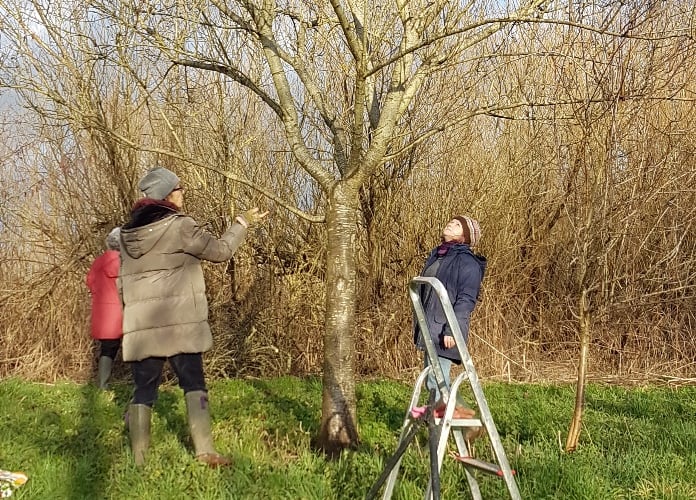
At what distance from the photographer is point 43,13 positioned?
5859mm

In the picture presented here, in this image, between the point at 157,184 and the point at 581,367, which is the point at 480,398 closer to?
the point at 581,367

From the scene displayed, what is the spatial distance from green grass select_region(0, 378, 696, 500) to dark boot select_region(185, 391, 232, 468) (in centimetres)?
11

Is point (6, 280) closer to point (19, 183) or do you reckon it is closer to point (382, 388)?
point (19, 183)

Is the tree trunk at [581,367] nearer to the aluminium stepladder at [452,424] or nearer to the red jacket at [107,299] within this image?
the aluminium stepladder at [452,424]

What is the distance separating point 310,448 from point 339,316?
920 millimetres

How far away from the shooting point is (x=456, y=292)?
477 centimetres

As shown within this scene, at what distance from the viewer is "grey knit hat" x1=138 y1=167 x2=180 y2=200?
4266 mm

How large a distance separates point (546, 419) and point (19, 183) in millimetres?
6567

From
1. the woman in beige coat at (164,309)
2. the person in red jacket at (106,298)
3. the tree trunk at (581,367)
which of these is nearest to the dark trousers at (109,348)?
the person in red jacket at (106,298)

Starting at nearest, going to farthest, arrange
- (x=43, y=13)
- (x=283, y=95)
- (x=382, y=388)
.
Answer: (x=283, y=95), (x=43, y=13), (x=382, y=388)

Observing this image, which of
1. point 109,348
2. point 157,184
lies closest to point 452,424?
point 157,184

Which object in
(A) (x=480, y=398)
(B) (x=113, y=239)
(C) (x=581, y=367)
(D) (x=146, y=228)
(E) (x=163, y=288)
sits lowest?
(C) (x=581, y=367)

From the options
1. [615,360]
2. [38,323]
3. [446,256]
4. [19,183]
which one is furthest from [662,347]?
[19,183]

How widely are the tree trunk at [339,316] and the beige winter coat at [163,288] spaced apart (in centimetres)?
73
